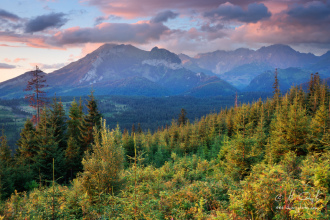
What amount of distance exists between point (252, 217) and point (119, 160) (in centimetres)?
693

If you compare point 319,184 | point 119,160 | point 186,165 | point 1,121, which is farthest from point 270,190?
point 1,121

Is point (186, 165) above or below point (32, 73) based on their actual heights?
below

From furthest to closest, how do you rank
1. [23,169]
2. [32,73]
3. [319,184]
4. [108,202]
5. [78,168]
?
[32,73]
[78,168]
[23,169]
[108,202]
[319,184]

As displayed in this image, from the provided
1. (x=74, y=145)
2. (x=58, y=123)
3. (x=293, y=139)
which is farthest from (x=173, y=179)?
(x=58, y=123)

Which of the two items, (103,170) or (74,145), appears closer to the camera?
(103,170)

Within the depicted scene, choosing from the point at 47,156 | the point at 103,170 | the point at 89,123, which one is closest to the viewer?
the point at 103,170

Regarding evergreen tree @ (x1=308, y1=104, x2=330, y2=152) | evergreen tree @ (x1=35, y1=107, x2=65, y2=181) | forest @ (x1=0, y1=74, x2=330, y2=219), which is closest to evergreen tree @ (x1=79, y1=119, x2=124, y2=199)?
forest @ (x1=0, y1=74, x2=330, y2=219)

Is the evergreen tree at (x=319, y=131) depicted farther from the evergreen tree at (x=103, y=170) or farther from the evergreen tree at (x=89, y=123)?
the evergreen tree at (x=89, y=123)

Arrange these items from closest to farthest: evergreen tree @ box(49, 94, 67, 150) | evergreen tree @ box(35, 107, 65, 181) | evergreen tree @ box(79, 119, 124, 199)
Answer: evergreen tree @ box(79, 119, 124, 199) → evergreen tree @ box(35, 107, 65, 181) → evergreen tree @ box(49, 94, 67, 150)

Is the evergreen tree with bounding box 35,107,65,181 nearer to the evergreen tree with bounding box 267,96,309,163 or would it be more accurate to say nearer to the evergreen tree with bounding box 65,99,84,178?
the evergreen tree with bounding box 65,99,84,178

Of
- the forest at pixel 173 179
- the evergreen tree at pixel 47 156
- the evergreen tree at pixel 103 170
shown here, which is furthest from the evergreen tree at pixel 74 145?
the evergreen tree at pixel 103 170

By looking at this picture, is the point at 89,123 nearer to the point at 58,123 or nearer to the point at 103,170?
the point at 58,123

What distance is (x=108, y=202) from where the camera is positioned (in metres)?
8.22

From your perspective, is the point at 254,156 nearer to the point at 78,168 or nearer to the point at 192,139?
the point at 192,139
